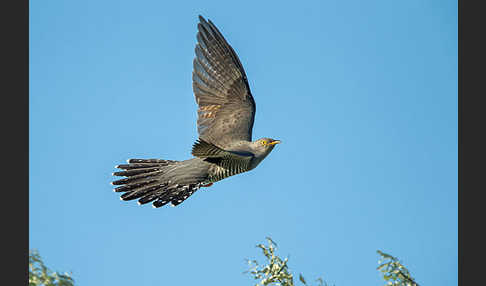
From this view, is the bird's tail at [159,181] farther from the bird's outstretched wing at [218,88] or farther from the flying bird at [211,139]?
the bird's outstretched wing at [218,88]

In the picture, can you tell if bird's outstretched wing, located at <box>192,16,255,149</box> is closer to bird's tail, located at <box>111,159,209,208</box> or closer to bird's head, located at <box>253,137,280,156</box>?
bird's head, located at <box>253,137,280,156</box>

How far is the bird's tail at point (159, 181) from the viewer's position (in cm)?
643

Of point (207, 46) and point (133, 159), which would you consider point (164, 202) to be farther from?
point (207, 46)

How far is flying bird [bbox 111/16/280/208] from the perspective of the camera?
6414 millimetres

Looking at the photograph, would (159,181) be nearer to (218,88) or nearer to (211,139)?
(211,139)

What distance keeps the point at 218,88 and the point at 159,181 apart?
1.56 m

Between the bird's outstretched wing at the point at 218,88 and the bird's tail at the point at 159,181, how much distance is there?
74 cm

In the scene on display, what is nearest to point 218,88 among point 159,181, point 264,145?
point 264,145

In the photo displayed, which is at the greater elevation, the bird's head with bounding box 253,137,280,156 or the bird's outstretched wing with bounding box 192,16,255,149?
the bird's outstretched wing with bounding box 192,16,255,149

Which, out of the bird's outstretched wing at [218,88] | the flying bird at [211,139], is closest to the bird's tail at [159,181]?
the flying bird at [211,139]

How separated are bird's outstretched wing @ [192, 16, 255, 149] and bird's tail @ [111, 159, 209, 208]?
0.74 m

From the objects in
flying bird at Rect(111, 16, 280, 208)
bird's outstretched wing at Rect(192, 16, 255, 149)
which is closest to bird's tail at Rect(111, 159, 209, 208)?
flying bird at Rect(111, 16, 280, 208)
